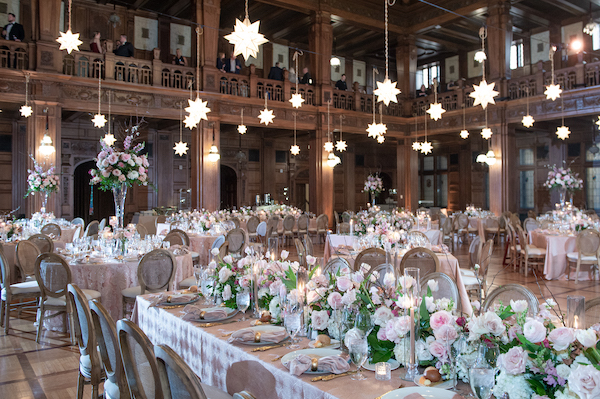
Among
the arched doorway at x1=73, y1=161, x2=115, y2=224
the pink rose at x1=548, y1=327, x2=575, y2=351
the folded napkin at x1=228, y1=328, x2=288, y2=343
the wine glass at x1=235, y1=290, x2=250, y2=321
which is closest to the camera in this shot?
the pink rose at x1=548, y1=327, x2=575, y2=351

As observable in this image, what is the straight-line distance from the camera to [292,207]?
47.7 feet

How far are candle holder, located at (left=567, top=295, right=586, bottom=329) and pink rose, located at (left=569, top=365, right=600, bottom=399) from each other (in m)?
0.44

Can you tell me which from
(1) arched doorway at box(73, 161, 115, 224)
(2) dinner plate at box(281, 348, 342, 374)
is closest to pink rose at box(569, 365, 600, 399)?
(2) dinner plate at box(281, 348, 342, 374)

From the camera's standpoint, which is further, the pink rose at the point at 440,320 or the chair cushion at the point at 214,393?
the chair cushion at the point at 214,393

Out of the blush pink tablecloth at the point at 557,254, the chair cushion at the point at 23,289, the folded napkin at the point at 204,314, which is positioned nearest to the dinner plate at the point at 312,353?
the folded napkin at the point at 204,314

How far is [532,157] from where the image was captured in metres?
17.5

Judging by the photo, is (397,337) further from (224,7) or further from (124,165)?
(224,7)

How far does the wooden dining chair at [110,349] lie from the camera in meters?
2.36

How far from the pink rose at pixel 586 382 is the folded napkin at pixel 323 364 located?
2.80 feet

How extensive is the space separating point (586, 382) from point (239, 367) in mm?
1452

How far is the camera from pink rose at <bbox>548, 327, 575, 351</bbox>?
1.52 meters

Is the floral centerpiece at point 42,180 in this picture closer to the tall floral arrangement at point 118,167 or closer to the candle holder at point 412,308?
the tall floral arrangement at point 118,167

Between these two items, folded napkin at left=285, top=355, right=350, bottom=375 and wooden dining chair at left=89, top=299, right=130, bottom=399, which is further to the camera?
wooden dining chair at left=89, top=299, right=130, bottom=399

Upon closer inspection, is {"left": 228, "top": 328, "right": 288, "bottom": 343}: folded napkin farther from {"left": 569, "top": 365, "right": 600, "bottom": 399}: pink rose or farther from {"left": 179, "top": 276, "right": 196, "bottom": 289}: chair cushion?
{"left": 179, "top": 276, "right": 196, "bottom": 289}: chair cushion
